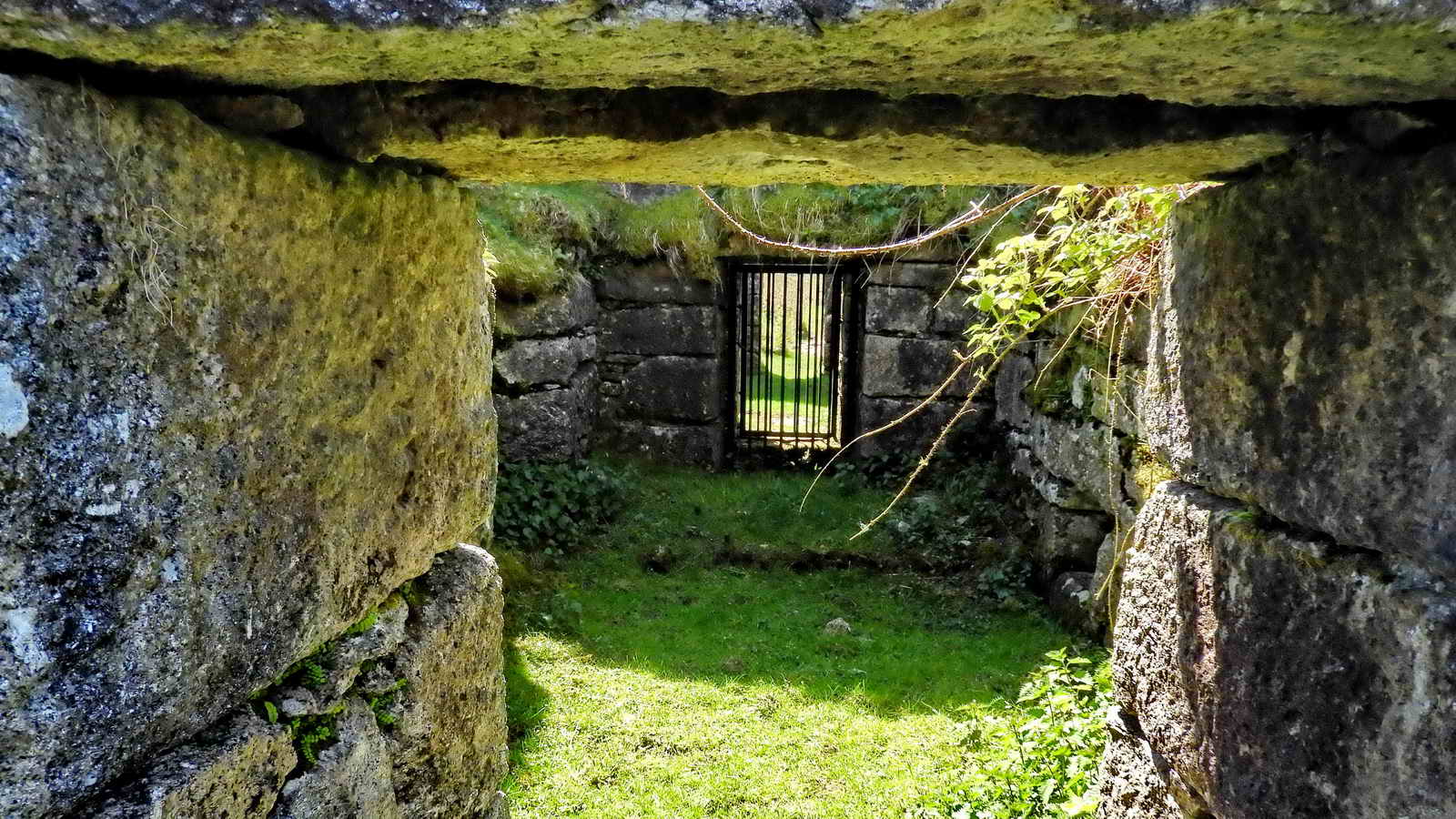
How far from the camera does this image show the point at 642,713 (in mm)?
4219

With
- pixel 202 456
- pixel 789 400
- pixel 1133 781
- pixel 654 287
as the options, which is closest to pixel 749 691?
pixel 1133 781

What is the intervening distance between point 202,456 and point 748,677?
366 cm

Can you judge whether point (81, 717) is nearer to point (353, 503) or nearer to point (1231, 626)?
point (353, 503)

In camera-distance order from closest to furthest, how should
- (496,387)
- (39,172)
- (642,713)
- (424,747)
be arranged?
(39,172)
(424,747)
(642,713)
(496,387)

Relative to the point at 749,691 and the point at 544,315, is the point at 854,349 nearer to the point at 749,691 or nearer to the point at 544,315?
the point at 544,315

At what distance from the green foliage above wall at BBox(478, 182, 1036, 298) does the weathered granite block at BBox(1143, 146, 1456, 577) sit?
16.8ft

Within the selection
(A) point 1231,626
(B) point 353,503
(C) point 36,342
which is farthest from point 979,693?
(C) point 36,342

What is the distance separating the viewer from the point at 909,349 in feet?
24.0

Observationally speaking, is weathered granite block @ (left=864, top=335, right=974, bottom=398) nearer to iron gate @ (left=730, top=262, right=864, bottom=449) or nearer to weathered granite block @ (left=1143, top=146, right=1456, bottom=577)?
iron gate @ (left=730, top=262, right=864, bottom=449)

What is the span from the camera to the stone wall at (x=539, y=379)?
22.0ft

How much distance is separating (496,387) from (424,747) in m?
5.08

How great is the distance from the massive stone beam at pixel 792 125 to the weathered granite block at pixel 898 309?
5.76 m

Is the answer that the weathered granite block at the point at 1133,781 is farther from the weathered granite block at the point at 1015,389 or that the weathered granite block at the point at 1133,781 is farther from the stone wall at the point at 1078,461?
the weathered granite block at the point at 1015,389

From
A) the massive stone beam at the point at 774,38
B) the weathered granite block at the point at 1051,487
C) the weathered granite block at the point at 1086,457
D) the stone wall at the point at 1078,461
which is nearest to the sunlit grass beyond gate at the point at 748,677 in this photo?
the stone wall at the point at 1078,461
